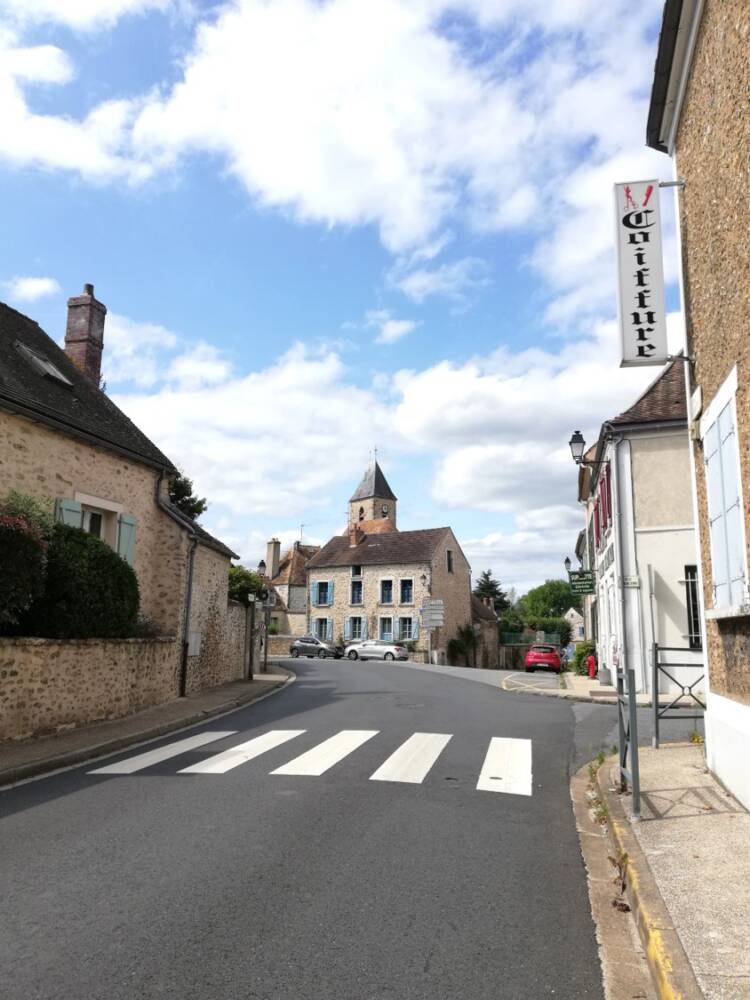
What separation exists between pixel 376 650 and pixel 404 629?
3365 millimetres

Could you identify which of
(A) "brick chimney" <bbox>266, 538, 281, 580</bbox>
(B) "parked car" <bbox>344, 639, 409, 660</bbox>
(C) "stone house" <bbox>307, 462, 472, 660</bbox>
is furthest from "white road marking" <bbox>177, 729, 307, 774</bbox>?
(A) "brick chimney" <bbox>266, 538, 281, 580</bbox>

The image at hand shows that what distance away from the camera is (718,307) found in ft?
22.7

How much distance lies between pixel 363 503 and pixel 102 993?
6409 cm

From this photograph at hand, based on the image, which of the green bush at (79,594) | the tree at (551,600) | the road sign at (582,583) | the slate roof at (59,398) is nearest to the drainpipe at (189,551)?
the slate roof at (59,398)

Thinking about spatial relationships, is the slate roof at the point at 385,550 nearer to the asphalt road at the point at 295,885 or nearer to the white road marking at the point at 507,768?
the white road marking at the point at 507,768

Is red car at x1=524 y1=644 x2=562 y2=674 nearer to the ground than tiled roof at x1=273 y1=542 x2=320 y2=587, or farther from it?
nearer to the ground

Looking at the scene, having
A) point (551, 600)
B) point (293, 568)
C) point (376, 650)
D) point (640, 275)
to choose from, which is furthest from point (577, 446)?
point (551, 600)

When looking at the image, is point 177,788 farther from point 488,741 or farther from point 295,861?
point 488,741

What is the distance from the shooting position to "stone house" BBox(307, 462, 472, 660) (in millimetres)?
43719

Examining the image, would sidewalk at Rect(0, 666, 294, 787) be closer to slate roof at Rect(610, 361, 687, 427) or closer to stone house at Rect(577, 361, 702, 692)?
stone house at Rect(577, 361, 702, 692)

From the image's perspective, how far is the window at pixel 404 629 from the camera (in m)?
43.7

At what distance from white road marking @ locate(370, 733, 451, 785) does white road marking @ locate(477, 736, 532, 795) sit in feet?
1.93

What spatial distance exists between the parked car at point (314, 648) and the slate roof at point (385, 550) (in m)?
5.78

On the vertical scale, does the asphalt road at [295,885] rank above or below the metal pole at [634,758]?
below
